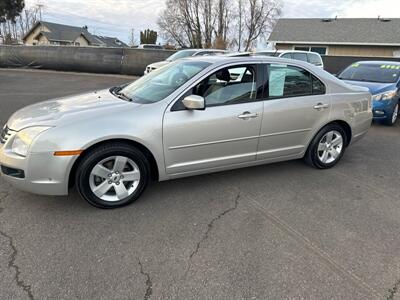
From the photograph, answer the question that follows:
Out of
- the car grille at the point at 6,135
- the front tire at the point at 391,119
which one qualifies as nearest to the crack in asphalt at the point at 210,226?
the car grille at the point at 6,135

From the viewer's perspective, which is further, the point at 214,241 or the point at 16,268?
the point at 214,241

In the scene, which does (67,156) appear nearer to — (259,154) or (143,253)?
(143,253)

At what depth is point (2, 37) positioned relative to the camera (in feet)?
131

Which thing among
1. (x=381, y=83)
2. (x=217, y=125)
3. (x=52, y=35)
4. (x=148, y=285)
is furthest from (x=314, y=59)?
(x=52, y=35)

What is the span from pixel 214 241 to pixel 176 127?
1.23 m

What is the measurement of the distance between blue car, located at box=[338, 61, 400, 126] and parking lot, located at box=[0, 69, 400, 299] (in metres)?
3.67

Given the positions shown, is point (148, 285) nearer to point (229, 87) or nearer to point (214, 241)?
point (214, 241)

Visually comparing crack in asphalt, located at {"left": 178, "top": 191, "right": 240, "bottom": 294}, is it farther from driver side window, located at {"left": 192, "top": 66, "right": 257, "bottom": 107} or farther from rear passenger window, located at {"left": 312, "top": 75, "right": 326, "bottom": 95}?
rear passenger window, located at {"left": 312, "top": 75, "right": 326, "bottom": 95}

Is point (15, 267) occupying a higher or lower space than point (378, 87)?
lower

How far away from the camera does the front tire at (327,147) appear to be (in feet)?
14.5

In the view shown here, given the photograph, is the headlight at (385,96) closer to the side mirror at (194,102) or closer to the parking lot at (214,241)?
the parking lot at (214,241)

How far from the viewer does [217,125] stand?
353 cm

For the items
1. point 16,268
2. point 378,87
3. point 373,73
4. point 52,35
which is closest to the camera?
point 16,268

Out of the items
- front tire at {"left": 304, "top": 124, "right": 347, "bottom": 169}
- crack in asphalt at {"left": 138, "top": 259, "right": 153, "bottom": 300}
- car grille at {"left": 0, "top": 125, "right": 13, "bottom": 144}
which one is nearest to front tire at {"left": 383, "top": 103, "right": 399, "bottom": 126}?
front tire at {"left": 304, "top": 124, "right": 347, "bottom": 169}
